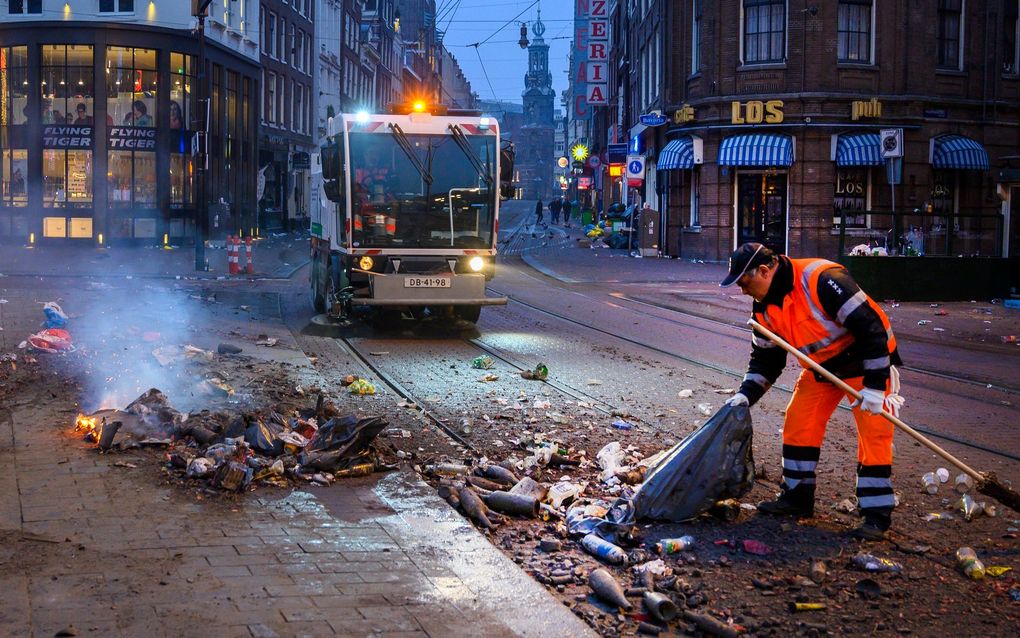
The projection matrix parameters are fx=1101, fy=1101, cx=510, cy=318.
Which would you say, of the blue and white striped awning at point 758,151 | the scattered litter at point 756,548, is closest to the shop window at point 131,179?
the blue and white striped awning at point 758,151

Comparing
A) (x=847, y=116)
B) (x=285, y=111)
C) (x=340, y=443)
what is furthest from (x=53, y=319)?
(x=285, y=111)

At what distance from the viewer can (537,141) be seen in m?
183

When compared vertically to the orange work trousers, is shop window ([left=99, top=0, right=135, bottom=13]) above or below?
above

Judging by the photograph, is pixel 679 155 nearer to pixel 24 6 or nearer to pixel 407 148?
pixel 407 148

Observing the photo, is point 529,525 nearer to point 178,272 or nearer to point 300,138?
point 178,272

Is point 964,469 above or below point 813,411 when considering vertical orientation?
below

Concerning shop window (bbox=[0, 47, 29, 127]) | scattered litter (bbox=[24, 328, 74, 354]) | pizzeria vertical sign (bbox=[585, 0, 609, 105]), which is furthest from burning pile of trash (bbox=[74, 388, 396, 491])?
pizzeria vertical sign (bbox=[585, 0, 609, 105])

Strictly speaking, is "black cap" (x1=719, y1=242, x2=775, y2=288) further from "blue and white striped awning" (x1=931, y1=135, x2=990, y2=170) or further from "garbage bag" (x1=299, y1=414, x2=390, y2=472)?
"blue and white striped awning" (x1=931, y1=135, x2=990, y2=170)

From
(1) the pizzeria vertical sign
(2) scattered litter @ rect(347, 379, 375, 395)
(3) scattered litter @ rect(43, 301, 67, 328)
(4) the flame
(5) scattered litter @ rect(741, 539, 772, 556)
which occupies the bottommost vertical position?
(5) scattered litter @ rect(741, 539, 772, 556)

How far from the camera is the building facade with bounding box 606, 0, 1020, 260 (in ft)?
102

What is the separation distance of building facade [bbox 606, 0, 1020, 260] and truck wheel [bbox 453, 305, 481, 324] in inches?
684

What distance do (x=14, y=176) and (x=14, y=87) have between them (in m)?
3.05

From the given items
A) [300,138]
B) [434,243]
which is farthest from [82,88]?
[434,243]

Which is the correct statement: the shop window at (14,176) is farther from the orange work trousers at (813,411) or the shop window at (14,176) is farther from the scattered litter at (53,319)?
the orange work trousers at (813,411)
